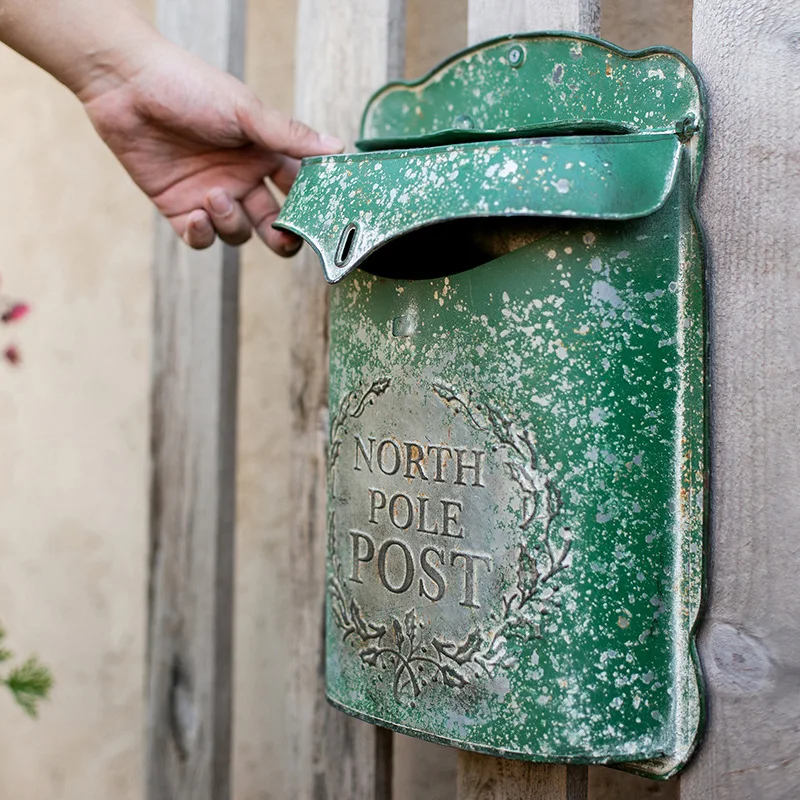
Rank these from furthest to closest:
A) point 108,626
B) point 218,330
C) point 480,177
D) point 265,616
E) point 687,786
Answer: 1. point 108,626
2. point 265,616
3. point 218,330
4. point 687,786
5. point 480,177

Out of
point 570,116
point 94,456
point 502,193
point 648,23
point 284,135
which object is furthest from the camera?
point 94,456

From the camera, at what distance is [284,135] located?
104cm

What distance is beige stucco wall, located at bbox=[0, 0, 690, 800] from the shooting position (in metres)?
1.64

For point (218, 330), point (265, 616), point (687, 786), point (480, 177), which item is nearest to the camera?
point (480, 177)

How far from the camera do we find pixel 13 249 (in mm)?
1880

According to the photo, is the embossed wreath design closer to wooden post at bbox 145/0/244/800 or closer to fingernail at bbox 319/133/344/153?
fingernail at bbox 319/133/344/153

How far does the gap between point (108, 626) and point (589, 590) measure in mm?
1246

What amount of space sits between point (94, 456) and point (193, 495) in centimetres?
55

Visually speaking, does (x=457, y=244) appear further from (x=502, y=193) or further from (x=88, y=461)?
(x=88, y=461)

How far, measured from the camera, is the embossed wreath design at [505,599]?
799mm

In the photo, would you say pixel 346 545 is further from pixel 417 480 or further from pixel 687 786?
pixel 687 786

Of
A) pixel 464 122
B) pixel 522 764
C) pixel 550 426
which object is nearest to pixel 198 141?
pixel 464 122

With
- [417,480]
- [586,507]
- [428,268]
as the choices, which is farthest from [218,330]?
[586,507]

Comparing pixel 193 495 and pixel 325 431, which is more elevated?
pixel 325 431
